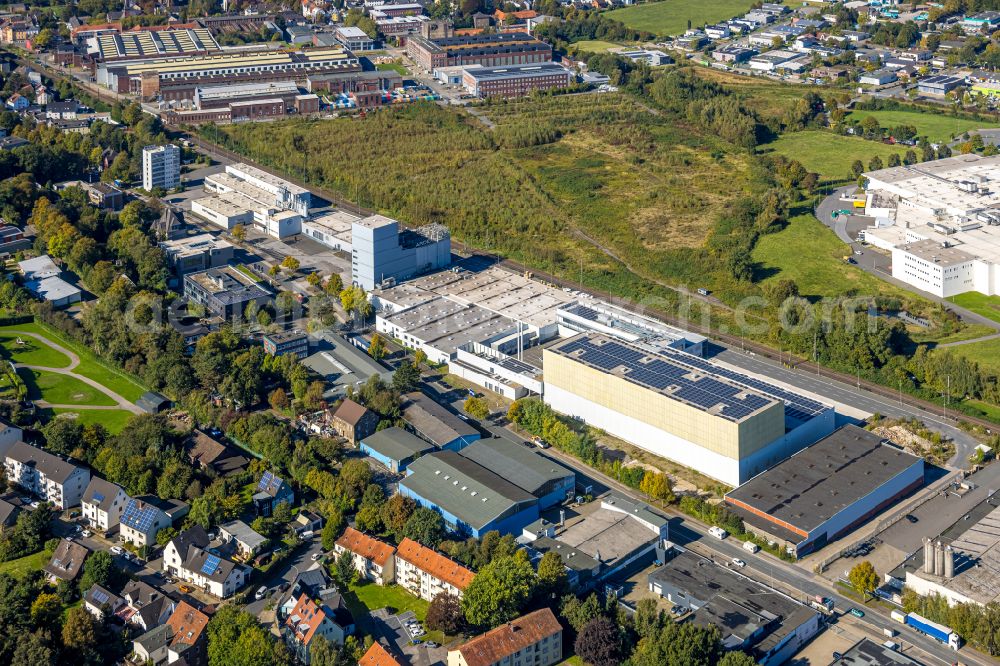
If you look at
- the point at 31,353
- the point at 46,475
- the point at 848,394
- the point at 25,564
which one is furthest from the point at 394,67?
the point at 25,564

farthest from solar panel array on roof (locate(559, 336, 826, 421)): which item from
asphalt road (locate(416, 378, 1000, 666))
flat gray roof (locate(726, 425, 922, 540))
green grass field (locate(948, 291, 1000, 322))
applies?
green grass field (locate(948, 291, 1000, 322))

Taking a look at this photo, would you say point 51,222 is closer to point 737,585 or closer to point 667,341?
point 667,341

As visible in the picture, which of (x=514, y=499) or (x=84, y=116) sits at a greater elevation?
(x=84, y=116)

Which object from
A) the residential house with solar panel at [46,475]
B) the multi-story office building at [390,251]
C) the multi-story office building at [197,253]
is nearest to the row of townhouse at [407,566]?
the residential house with solar panel at [46,475]

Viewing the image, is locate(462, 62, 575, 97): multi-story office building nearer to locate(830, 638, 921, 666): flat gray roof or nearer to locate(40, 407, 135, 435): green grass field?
locate(40, 407, 135, 435): green grass field

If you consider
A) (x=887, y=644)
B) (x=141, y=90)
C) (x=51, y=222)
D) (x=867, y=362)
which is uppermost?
(x=141, y=90)

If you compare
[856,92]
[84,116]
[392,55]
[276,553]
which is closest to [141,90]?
[84,116]
